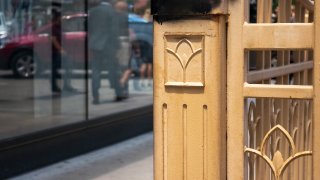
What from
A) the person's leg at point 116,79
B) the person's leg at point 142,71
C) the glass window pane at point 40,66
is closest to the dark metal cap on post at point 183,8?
the glass window pane at point 40,66

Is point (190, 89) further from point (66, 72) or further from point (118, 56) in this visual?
point (118, 56)

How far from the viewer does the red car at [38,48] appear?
6950mm

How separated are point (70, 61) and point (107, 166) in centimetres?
153

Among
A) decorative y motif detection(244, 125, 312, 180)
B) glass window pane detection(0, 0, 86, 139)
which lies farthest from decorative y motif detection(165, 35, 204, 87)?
glass window pane detection(0, 0, 86, 139)

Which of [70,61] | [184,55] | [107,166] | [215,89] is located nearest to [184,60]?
[184,55]

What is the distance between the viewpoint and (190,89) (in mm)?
2574

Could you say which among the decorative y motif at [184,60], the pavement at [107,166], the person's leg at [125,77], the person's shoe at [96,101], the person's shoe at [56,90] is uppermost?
the decorative y motif at [184,60]

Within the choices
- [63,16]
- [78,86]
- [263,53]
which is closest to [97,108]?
[78,86]

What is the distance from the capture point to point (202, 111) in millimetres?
2566

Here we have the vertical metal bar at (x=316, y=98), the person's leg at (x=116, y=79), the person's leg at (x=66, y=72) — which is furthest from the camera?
the person's leg at (x=116, y=79)

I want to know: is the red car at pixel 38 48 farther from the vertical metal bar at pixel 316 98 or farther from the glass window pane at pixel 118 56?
the vertical metal bar at pixel 316 98

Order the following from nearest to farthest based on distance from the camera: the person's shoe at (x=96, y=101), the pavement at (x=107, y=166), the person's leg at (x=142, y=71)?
the pavement at (x=107, y=166) → the person's shoe at (x=96, y=101) → the person's leg at (x=142, y=71)

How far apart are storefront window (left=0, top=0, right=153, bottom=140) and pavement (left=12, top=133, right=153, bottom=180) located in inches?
17.8

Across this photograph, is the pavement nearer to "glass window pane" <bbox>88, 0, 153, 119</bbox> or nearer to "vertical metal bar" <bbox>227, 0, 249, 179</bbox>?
"glass window pane" <bbox>88, 0, 153, 119</bbox>
